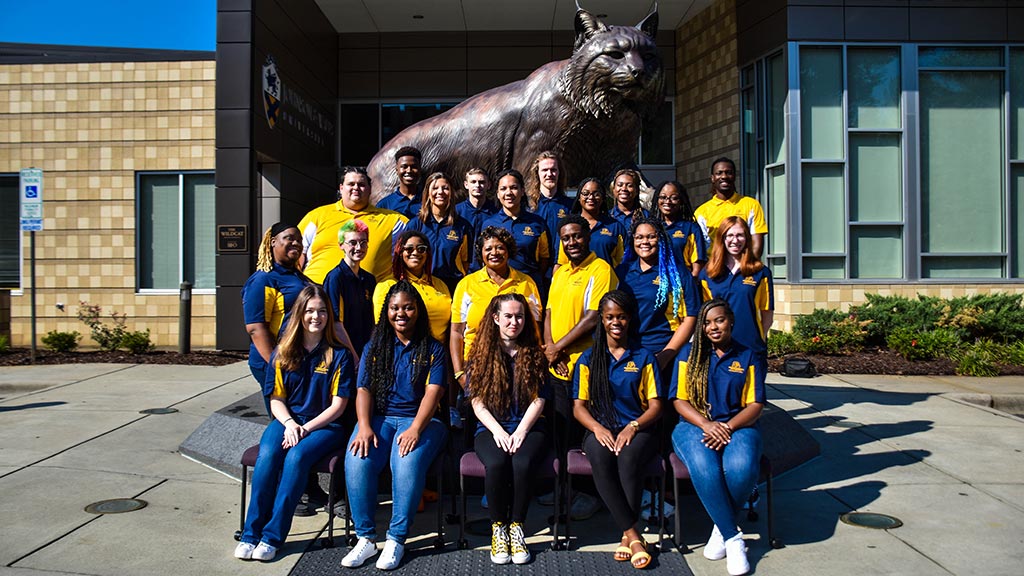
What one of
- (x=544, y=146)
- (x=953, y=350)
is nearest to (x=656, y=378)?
(x=544, y=146)

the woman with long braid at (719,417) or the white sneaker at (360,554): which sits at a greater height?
the woman with long braid at (719,417)

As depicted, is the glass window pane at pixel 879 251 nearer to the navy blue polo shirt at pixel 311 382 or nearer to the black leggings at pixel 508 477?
the black leggings at pixel 508 477

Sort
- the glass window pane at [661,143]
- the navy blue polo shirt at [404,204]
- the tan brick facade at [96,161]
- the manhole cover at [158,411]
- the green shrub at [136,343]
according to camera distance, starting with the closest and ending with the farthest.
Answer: the navy blue polo shirt at [404,204]
the manhole cover at [158,411]
the green shrub at [136,343]
the tan brick facade at [96,161]
the glass window pane at [661,143]

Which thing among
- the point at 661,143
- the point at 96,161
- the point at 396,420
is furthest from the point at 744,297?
the point at 661,143

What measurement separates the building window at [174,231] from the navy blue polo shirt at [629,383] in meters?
10.4

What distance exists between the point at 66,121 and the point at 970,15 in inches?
545

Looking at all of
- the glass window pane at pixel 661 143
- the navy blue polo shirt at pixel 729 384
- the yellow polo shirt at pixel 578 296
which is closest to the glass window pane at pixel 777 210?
the glass window pane at pixel 661 143

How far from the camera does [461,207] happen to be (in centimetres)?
538

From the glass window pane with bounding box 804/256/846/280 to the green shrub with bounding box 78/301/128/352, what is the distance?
10.1 m

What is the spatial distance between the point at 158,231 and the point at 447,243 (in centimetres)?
963

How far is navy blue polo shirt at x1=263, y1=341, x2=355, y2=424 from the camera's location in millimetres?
4086

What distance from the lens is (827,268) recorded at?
12.3 metres

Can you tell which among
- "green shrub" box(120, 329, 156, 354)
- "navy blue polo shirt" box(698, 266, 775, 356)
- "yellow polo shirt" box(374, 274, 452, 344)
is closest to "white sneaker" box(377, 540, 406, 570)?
"yellow polo shirt" box(374, 274, 452, 344)

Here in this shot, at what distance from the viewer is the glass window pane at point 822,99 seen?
40.5 ft
